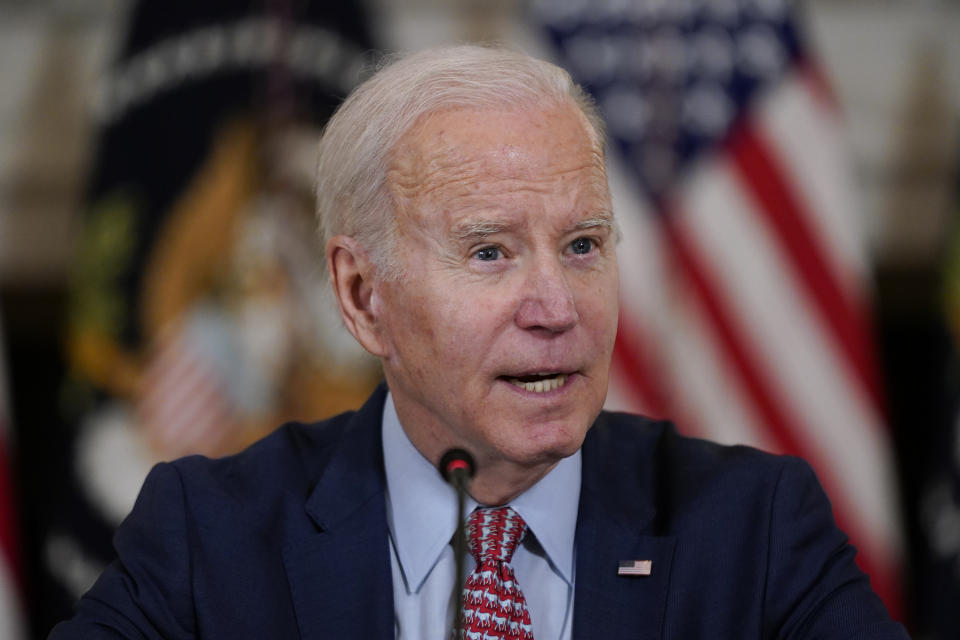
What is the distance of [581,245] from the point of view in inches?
68.4

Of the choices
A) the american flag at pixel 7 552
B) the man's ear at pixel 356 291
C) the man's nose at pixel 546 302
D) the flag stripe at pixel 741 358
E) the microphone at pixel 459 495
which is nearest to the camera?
the microphone at pixel 459 495

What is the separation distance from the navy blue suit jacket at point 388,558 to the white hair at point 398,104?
0.44m

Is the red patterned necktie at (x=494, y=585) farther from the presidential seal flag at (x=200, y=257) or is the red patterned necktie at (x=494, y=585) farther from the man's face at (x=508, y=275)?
the presidential seal flag at (x=200, y=257)

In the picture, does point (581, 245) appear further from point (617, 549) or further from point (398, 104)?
point (617, 549)

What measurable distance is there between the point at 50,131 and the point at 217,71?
853 mm

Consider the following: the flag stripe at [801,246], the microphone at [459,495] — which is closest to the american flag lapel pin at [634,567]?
the microphone at [459,495]

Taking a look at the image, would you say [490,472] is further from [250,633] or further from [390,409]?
[250,633]

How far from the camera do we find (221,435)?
3.58 m

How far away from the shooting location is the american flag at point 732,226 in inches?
142

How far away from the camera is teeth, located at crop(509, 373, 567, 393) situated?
167cm

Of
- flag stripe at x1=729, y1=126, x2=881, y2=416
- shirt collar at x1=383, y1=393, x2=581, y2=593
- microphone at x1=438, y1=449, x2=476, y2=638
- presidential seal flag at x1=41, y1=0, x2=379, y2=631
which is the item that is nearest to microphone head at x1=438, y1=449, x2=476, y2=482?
microphone at x1=438, y1=449, x2=476, y2=638

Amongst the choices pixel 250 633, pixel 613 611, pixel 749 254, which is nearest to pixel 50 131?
pixel 749 254

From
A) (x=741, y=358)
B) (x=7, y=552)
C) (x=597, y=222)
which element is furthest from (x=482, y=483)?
(x=7, y=552)

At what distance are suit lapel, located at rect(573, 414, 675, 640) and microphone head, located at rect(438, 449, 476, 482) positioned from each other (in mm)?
422
